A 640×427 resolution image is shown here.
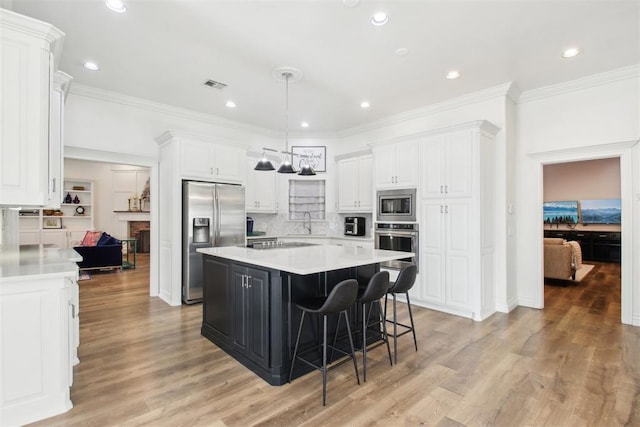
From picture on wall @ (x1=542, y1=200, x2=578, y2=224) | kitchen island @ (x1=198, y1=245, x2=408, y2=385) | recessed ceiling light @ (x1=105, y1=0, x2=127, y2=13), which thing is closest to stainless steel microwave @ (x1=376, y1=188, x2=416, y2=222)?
kitchen island @ (x1=198, y1=245, x2=408, y2=385)

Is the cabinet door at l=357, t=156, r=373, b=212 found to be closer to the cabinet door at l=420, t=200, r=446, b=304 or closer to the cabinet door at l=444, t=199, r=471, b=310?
the cabinet door at l=420, t=200, r=446, b=304

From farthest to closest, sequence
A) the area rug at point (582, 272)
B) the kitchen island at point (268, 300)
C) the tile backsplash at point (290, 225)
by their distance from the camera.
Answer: the tile backsplash at point (290, 225) < the area rug at point (582, 272) < the kitchen island at point (268, 300)

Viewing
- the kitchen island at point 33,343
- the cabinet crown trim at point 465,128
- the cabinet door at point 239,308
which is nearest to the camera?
the kitchen island at point 33,343

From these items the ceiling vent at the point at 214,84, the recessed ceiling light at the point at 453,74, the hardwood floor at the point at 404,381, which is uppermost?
the ceiling vent at the point at 214,84

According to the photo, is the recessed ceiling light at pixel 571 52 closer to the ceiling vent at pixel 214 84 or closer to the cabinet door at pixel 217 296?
the ceiling vent at pixel 214 84

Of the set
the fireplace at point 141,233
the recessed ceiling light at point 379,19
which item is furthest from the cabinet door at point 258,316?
the fireplace at point 141,233

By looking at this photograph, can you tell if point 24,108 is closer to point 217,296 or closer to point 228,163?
point 217,296

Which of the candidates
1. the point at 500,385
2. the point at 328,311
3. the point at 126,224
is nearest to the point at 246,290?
the point at 328,311

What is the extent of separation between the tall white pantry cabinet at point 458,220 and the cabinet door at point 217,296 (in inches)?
111

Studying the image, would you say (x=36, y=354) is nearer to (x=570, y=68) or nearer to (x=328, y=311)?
(x=328, y=311)

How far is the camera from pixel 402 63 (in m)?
3.64

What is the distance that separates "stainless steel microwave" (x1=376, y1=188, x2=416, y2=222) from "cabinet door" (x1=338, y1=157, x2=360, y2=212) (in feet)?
3.31

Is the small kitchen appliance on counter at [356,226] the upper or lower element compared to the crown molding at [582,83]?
lower

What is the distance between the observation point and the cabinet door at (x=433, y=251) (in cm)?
439
